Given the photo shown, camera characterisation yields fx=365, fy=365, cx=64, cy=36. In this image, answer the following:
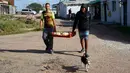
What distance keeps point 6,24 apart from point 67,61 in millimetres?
16784

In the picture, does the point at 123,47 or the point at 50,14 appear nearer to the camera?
the point at 50,14

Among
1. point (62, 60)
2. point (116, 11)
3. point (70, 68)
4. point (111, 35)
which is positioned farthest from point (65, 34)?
point (116, 11)

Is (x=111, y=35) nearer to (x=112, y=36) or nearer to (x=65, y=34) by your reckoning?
(x=112, y=36)

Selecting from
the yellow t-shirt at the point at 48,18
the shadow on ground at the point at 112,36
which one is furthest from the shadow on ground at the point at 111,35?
the yellow t-shirt at the point at 48,18

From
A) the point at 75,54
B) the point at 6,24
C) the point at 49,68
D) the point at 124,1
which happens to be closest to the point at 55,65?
the point at 49,68

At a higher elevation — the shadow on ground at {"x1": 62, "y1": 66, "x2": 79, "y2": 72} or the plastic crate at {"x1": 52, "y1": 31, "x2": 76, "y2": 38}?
the plastic crate at {"x1": 52, "y1": 31, "x2": 76, "y2": 38}

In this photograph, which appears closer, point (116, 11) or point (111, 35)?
point (111, 35)

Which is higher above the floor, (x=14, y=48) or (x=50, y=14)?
(x=50, y=14)

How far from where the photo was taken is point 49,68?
10.8 m

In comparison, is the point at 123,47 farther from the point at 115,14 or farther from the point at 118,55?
the point at 115,14

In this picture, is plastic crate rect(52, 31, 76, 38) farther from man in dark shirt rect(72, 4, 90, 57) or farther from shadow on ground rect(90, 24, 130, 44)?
shadow on ground rect(90, 24, 130, 44)

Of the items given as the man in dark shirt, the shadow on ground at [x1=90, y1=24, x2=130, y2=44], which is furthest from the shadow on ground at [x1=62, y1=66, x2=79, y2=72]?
the shadow on ground at [x1=90, y1=24, x2=130, y2=44]

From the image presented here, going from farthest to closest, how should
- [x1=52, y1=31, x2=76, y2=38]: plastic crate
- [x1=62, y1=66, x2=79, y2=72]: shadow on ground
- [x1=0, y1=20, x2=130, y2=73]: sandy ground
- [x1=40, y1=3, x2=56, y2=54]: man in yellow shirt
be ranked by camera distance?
[x1=40, y1=3, x2=56, y2=54]: man in yellow shirt < [x1=52, y1=31, x2=76, y2=38]: plastic crate < [x1=0, y1=20, x2=130, y2=73]: sandy ground < [x1=62, y1=66, x2=79, y2=72]: shadow on ground

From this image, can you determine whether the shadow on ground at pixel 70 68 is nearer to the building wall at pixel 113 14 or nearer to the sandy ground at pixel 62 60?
the sandy ground at pixel 62 60
